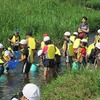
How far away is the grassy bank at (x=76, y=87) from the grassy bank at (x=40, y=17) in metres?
7.15

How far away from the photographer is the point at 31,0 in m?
26.1

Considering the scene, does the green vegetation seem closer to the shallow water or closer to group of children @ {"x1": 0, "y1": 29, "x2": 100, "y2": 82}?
group of children @ {"x1": 0, "y1": 29, "x2": 100, "y2": 82}

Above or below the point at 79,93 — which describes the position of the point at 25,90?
above

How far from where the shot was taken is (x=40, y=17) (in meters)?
21.0

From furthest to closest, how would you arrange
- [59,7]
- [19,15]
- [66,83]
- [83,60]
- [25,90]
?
[59,7] → [19,15] → [83,60] → [66,83] → [25,90]

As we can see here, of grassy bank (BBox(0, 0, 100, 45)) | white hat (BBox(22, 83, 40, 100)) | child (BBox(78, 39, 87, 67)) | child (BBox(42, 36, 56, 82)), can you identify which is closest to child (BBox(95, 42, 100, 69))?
child (BBox(78, 39, 87, 67))

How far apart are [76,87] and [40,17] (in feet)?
39.4

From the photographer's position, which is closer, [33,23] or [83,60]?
[83,60]

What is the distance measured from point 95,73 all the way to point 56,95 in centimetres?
132

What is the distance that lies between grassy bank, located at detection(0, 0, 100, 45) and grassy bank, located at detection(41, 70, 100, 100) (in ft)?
23.5

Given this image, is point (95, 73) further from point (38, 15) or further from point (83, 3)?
point (83, 3)

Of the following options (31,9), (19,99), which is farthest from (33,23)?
(19,99)

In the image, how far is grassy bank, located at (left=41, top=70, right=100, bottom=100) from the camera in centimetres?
906

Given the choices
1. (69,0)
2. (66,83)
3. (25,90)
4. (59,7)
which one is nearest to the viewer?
(25,90)
